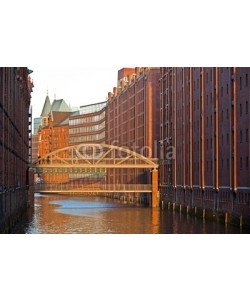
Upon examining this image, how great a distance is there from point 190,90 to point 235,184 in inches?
730

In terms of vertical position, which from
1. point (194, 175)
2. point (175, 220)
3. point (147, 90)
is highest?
point (147, 90)

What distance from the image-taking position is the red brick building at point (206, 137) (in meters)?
48.1

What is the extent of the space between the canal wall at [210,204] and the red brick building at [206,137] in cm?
7

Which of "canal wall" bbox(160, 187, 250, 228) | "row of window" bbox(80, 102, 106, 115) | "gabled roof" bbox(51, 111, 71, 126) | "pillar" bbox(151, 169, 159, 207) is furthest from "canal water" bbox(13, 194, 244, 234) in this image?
"gabled roof" bbox(51, 111, 71, 126)

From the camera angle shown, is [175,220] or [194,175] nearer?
[175,220]

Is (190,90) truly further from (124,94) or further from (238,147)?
(124,94)

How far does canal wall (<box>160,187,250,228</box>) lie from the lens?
4675 centimetres

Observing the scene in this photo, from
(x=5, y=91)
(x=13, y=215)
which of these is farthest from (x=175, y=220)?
(x=5, y=91)

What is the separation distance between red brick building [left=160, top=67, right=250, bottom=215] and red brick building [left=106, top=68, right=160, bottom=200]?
4146mm

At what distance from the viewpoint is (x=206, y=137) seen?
59250 mm

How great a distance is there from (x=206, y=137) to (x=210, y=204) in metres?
6.37

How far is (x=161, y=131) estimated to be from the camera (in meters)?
83.1


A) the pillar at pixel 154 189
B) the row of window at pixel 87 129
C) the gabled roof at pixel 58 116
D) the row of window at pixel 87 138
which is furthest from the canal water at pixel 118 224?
the gabled roof at pixel 58 116

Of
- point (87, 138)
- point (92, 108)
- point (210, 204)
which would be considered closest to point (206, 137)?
point (210, 204)
